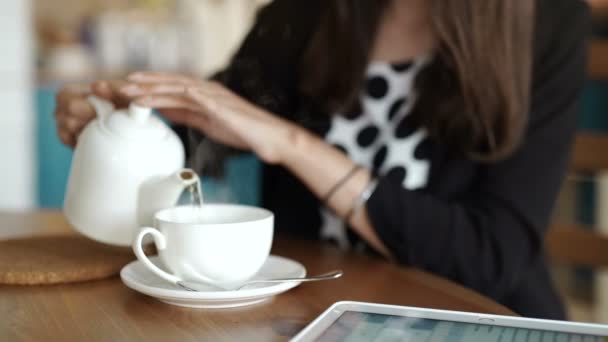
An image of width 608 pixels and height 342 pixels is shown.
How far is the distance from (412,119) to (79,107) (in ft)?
1.62

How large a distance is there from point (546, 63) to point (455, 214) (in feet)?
0.98

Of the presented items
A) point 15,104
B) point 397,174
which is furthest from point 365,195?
point 15,104

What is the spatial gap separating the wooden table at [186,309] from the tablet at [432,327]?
51 mm

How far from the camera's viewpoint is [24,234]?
3.01 feet

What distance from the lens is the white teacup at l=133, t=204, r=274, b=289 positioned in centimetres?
59

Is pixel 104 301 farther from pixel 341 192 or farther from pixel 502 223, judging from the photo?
pixel 502 223

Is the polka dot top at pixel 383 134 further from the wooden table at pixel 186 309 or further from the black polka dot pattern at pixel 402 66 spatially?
the wooden table at pixel 186 309

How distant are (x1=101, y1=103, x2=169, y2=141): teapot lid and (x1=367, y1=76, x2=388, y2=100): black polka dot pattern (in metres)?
0.48

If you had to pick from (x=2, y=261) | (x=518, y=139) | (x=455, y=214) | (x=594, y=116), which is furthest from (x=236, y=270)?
(x=594, y=116)

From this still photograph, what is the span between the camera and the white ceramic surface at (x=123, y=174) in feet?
2.31

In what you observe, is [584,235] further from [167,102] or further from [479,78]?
[167,102]

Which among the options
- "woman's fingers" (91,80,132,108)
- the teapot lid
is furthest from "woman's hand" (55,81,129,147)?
the teapot lid

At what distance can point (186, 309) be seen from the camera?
601mm

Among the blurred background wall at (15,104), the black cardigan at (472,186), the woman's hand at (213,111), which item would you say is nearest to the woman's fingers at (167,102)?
the woman's hand at (213,111)
